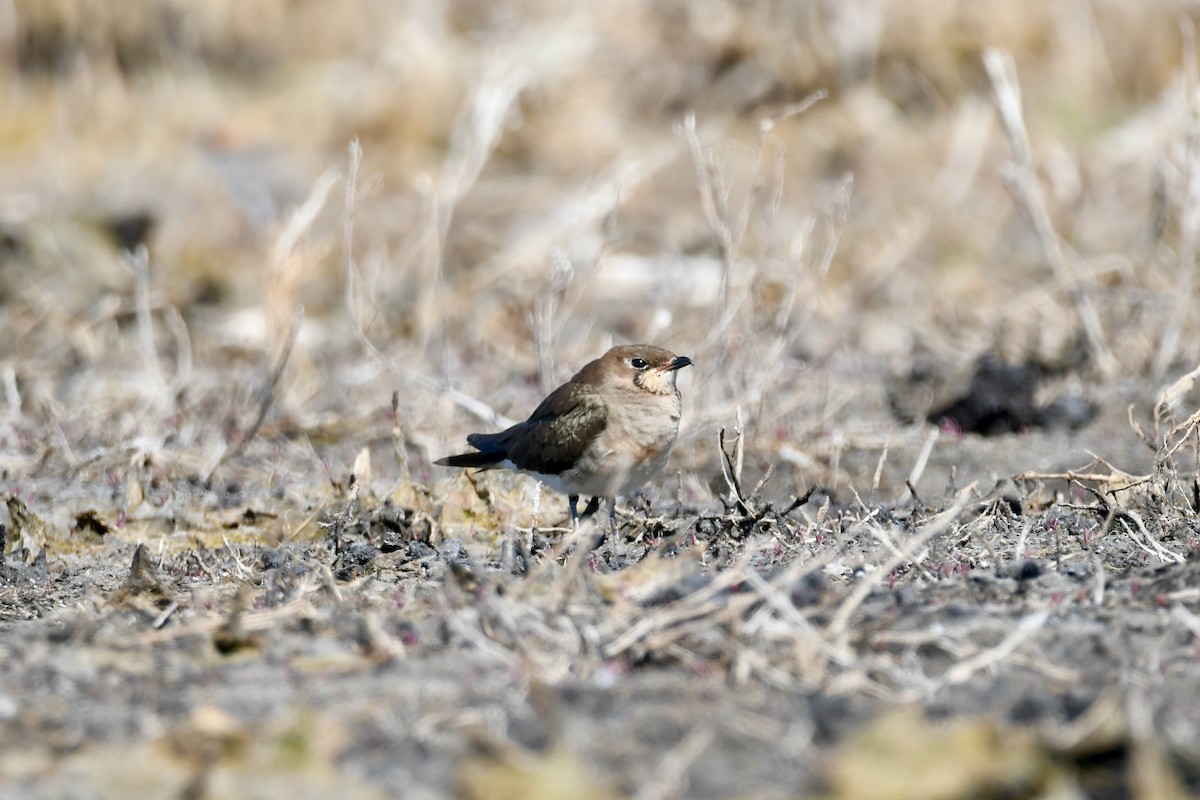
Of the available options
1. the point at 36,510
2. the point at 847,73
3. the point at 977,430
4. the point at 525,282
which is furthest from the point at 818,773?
the point at 847,73

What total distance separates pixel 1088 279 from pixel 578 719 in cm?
544

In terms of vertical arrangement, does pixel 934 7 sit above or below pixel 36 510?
above

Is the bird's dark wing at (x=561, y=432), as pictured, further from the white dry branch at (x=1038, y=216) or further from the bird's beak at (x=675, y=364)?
the white dry branch at (x=1038, y=216)

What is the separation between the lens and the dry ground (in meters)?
2.92

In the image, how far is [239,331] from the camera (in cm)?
930

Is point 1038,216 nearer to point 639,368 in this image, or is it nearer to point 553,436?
point 639,368

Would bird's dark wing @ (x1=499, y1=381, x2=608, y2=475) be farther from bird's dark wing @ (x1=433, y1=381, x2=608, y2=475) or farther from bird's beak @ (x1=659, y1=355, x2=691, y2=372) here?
bird's beak @ (x1=659, y1=355, x2=691, y2=372)

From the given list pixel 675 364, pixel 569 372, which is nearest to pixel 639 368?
pixel 675 364

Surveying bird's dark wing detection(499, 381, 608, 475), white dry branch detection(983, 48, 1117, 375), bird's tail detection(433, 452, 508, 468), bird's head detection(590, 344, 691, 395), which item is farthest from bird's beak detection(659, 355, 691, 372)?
white dry branch detection(983, 48, 1117, 375)

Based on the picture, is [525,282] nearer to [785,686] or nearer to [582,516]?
[582,516]

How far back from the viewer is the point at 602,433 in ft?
16.8

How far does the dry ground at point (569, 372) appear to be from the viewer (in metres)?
2.92

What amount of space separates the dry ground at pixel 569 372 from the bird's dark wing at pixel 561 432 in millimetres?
245

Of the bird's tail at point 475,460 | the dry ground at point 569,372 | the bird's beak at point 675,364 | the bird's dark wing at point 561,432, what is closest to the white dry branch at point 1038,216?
the dry ground at point 569,372
